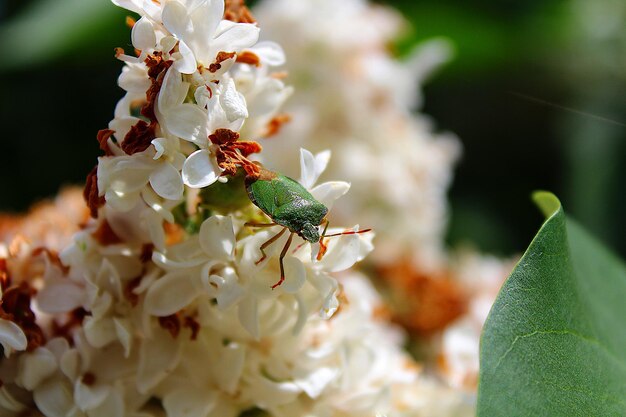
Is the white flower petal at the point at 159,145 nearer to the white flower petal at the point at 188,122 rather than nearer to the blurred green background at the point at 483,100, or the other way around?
the white flower petal at the point at 188,122

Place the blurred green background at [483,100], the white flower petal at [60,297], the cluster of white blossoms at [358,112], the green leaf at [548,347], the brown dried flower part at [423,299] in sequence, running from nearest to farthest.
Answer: the green leaf at [548,347] → the white flower petal at [60,297] → the brown dried flower part at [423,299] → the cluster of white blossoms at [358,112] → the blurred green background at [483,100]

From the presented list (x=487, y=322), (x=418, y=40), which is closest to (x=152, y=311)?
(x=487, y=322)

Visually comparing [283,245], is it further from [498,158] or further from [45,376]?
[498,158]

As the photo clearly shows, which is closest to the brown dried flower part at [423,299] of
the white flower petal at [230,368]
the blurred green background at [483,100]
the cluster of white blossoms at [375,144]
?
the cluster of white blossoms at [375,144]

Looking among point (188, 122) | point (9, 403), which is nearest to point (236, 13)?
point (188, 122)

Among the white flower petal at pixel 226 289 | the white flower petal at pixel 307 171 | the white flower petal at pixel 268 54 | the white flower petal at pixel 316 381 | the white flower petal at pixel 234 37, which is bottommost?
the white flower petal at pixel 316 381

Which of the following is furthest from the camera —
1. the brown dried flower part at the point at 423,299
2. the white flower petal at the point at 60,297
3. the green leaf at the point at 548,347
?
the brown dried flower part at the point at 423,299

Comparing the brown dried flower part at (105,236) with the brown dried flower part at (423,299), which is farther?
the brown dried flower part at (423,299)
